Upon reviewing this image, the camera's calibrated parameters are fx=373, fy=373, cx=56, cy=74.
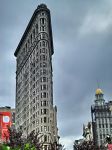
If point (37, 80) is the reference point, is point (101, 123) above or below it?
below

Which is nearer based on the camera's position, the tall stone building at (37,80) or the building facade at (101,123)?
the tall stone building at (37,80)

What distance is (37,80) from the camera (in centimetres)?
14550

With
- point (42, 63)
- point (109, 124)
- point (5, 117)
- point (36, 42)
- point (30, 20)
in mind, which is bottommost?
point (5, 117)

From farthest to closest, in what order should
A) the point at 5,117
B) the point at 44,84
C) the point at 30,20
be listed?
1. the point at 30,20
2. the point at 44,84
3. the point at 5,117

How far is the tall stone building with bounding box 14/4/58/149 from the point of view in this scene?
450 feet

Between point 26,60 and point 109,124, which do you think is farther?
point 109,124

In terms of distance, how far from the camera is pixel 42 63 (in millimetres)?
145750

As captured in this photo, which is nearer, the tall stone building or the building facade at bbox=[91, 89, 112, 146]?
the tall stone building

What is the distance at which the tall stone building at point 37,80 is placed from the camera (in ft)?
450

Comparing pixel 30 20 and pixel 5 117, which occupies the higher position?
pixel 30 20

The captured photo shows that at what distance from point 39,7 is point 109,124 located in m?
72.7

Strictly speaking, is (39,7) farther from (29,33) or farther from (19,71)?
(19,71)

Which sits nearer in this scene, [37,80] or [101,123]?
[37,80]

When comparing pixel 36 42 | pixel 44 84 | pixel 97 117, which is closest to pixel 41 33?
pixel 36 42
